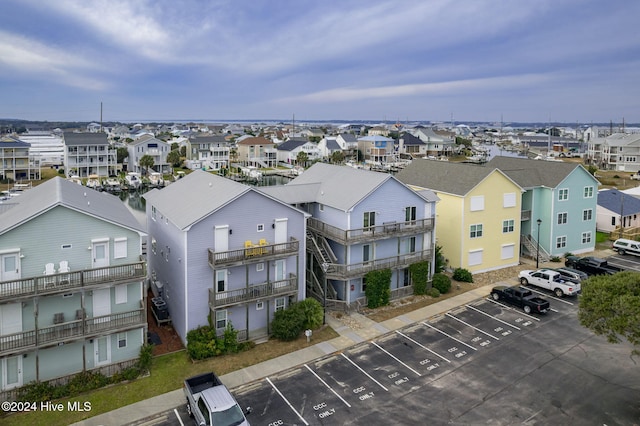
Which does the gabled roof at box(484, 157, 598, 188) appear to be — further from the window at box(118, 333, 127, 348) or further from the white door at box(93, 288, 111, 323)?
the white door at box(93, 288, 111, 323)

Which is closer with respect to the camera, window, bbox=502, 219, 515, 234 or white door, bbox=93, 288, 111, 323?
white door, bbox=93, 288, 111, 323

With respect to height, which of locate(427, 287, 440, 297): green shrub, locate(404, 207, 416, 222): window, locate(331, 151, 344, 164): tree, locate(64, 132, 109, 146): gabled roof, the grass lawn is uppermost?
locate(64, 132, 109, 146): gabled roof

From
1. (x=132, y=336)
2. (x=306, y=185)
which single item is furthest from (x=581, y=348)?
(x=132, y=336)

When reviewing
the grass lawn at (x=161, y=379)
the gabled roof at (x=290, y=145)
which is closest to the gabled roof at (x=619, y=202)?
the grass lawn at (x=161, y=379)

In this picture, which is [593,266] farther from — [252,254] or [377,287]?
[252,254]

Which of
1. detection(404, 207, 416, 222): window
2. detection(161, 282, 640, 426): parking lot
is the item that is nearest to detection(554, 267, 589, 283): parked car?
detection(161, 282, 640, 426): parking lot

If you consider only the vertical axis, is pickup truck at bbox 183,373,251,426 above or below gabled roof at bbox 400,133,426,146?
below
